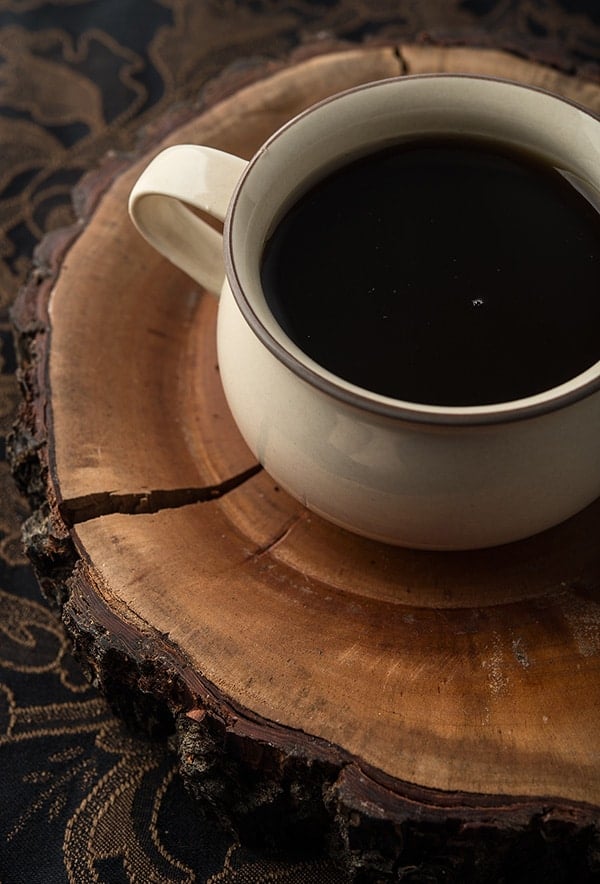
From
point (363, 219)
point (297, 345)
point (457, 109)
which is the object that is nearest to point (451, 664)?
point (297, 345)

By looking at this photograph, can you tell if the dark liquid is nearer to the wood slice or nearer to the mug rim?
the mug rim

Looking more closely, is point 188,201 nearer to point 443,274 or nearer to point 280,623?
point 443,274

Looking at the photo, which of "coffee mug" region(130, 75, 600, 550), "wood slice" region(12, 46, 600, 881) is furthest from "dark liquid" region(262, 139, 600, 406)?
"wood slice" region(12, 46, 600, 881)

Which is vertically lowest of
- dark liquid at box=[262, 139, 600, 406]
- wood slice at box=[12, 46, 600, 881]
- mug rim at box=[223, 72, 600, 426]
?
wood slice at box=[12, 46, 600, 881]

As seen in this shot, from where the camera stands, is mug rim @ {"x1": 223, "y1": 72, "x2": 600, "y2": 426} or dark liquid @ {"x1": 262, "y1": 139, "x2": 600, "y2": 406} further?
dark liquid @ {"x1": 262, "y1": 139, "x2": 600, "y2": 406}

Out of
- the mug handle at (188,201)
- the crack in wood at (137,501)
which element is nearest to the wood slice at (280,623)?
the crack in wood at (137,501)

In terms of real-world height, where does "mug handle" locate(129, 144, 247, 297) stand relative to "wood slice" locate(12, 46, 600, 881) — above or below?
above

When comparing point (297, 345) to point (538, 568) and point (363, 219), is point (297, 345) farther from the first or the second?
point (538, 568)

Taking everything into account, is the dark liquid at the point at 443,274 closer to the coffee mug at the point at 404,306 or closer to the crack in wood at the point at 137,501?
the coffee mug at the point at 404,306
